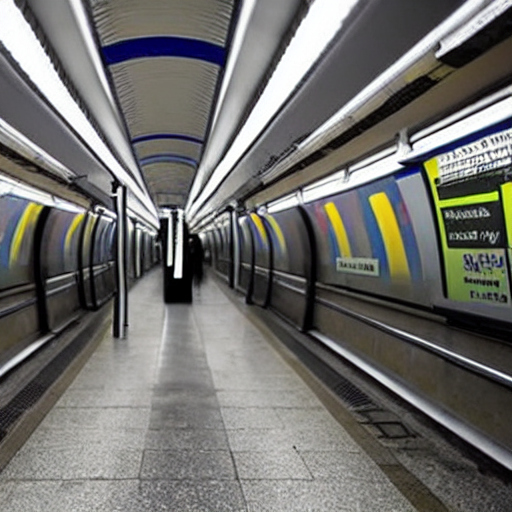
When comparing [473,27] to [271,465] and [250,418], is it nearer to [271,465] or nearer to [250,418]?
[271,465]

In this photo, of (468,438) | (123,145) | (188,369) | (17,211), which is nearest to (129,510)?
(468,438)

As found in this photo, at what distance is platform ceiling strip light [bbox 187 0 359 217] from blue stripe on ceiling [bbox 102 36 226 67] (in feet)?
1.64

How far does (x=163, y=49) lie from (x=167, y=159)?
17.8ft

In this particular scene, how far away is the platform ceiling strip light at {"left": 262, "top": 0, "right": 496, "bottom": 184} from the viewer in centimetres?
237

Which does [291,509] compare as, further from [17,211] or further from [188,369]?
[17,211]

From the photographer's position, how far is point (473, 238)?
349 centimetres

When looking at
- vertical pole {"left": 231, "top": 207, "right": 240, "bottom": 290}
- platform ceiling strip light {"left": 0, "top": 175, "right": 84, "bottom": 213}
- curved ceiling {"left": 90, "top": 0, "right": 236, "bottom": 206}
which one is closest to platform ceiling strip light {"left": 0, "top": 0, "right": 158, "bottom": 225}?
curved ceiling {"left": 90, "top": 0, "right": 236, "bottom": 206}

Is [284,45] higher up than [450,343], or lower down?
higher up

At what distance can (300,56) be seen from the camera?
129 inches

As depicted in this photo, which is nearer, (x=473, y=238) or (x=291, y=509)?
(x=291, y=509)

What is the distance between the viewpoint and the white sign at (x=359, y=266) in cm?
553

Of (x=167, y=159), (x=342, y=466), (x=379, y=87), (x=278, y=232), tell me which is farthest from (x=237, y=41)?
(x=167, y=159)

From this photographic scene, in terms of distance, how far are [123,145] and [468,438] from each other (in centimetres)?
540

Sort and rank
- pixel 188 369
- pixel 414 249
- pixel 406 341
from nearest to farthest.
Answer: pixel 414 249, pixel 406 341, pixel 188 369
